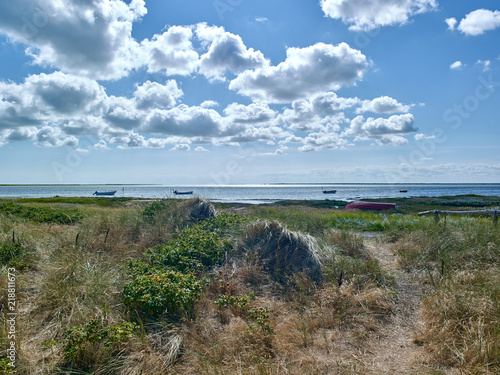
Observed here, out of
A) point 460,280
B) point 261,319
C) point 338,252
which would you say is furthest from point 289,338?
point 338,252

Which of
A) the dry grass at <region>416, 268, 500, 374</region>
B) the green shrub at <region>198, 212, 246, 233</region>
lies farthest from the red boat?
the dry grass at <region>416, 268, 500, 374</region>

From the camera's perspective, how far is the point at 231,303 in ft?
18.7

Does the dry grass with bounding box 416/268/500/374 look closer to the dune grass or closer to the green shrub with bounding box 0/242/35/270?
the dune grass

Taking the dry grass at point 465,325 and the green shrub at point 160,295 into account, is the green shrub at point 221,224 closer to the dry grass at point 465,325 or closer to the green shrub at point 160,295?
the green shrub at point 160,295

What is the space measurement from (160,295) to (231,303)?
129 cm

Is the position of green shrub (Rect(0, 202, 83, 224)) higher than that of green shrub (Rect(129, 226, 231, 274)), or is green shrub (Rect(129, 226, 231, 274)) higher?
green shrub (Rect(0, 202, 83, 224))

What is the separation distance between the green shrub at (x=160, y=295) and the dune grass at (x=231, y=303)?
0.8 inches

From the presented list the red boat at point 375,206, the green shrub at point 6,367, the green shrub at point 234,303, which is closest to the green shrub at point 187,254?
the green shrub at point 234,303

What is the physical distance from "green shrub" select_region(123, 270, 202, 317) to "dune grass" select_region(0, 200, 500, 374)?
19 millimetres

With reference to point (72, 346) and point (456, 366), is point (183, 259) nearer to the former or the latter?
point (72, 346)

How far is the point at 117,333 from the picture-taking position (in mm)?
4113

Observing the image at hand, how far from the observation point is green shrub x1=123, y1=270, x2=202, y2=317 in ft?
16.2

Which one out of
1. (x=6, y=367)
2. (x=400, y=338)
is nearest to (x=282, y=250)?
(x=400, y=338)

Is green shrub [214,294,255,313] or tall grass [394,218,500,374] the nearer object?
tall grass [394,218,500,374]
